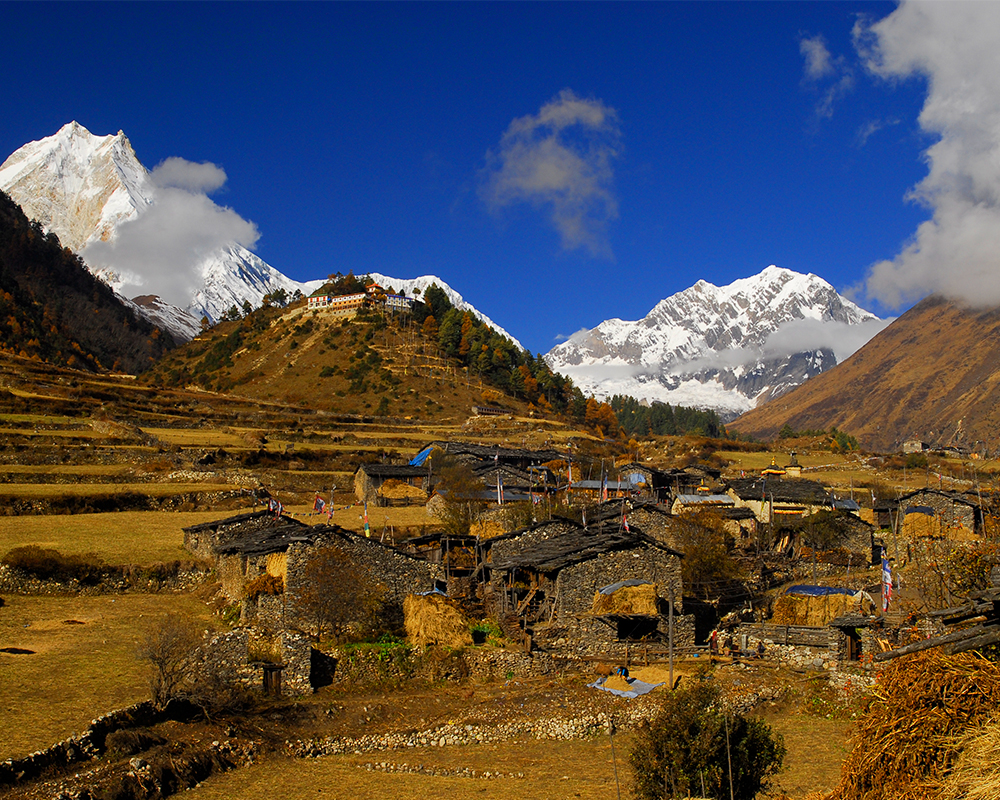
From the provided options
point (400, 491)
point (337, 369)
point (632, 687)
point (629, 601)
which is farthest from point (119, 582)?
point (337, 369)

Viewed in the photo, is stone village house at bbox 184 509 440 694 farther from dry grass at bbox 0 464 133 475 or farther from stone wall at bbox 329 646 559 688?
dry grass at bbox 0 464 133 475

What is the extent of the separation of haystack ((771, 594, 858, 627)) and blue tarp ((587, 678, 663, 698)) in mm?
10609

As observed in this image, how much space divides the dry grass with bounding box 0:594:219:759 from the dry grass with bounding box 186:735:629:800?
13.8ft

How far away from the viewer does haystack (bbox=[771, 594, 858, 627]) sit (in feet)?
112

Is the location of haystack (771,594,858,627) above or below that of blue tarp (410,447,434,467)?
below

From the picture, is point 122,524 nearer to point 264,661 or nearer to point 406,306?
point 264,661

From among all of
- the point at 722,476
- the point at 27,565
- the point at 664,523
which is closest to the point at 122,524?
the point at 27,565

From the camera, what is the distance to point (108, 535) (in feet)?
138

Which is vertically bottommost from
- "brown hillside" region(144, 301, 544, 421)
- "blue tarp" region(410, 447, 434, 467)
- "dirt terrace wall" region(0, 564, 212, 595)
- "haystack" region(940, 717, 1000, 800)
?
"dirt terrace wall" region(0, 564, 212, 595)

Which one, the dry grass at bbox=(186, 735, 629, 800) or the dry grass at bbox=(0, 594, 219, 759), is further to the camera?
the dry grass at bbox=(0, 594, 219, 759)

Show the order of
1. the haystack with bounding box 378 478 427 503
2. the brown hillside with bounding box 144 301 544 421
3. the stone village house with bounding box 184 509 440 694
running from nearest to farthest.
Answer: the stone village house with bounding box 184 509 440 694, the haystack with bounding box 378 478 427 503, the brown hillside with bounding box 144 301 544 421

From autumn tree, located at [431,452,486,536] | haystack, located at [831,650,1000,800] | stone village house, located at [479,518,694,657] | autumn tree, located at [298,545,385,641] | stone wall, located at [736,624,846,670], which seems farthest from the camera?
autumn tree, located at [431,452,486,536]

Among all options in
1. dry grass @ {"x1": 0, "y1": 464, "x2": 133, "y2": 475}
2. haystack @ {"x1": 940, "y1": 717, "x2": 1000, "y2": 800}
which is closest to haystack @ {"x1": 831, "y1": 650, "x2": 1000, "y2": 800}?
haystack @ {"x1": 940, "y1": 717, "x2": 1000, "y2": 800}

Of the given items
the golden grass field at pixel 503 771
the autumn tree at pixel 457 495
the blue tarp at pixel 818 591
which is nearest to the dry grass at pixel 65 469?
the autumn tree at pixel 457 495
